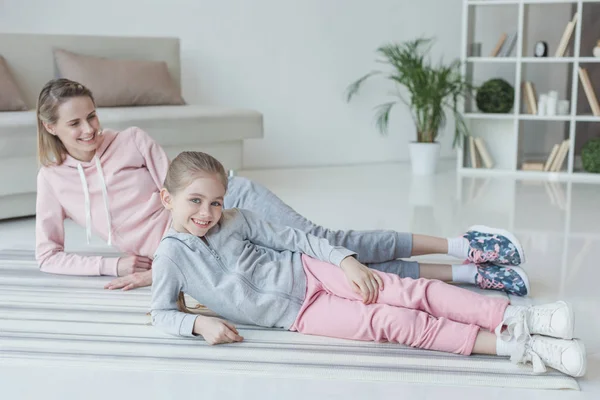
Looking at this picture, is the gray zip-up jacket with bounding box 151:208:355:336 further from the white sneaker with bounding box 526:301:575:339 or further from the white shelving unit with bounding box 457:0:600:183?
the white shelving unit with bounding box 457:0:600:183

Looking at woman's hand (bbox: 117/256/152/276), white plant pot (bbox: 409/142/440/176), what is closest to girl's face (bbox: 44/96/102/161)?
woman's hand (bbox: 117/256/152/276)

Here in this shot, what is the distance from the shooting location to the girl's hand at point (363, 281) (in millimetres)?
1808

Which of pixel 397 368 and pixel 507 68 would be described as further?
pixel 507 68

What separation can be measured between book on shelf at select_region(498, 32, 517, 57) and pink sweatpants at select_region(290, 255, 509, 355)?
3359 millimetres

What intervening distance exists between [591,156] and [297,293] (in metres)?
3.35

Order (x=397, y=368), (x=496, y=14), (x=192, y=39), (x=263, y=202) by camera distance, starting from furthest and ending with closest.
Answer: (x=496, y=14), (x=192, y=39), (x=263, y=202), (x=397, y=368)

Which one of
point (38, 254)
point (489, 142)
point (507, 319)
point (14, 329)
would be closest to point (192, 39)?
point (489, 142)

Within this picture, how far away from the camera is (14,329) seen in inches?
77.8

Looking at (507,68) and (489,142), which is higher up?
(507,68)

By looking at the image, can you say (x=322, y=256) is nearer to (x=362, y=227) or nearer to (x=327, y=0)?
(x=362, y=227)

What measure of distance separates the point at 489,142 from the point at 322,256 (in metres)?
3.35

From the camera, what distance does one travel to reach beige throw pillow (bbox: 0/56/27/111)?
12.0ft

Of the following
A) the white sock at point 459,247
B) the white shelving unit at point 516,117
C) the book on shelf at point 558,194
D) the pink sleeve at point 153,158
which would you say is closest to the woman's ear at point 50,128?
the pink sleeve at point 153,158

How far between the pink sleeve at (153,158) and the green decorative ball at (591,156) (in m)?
3.16
